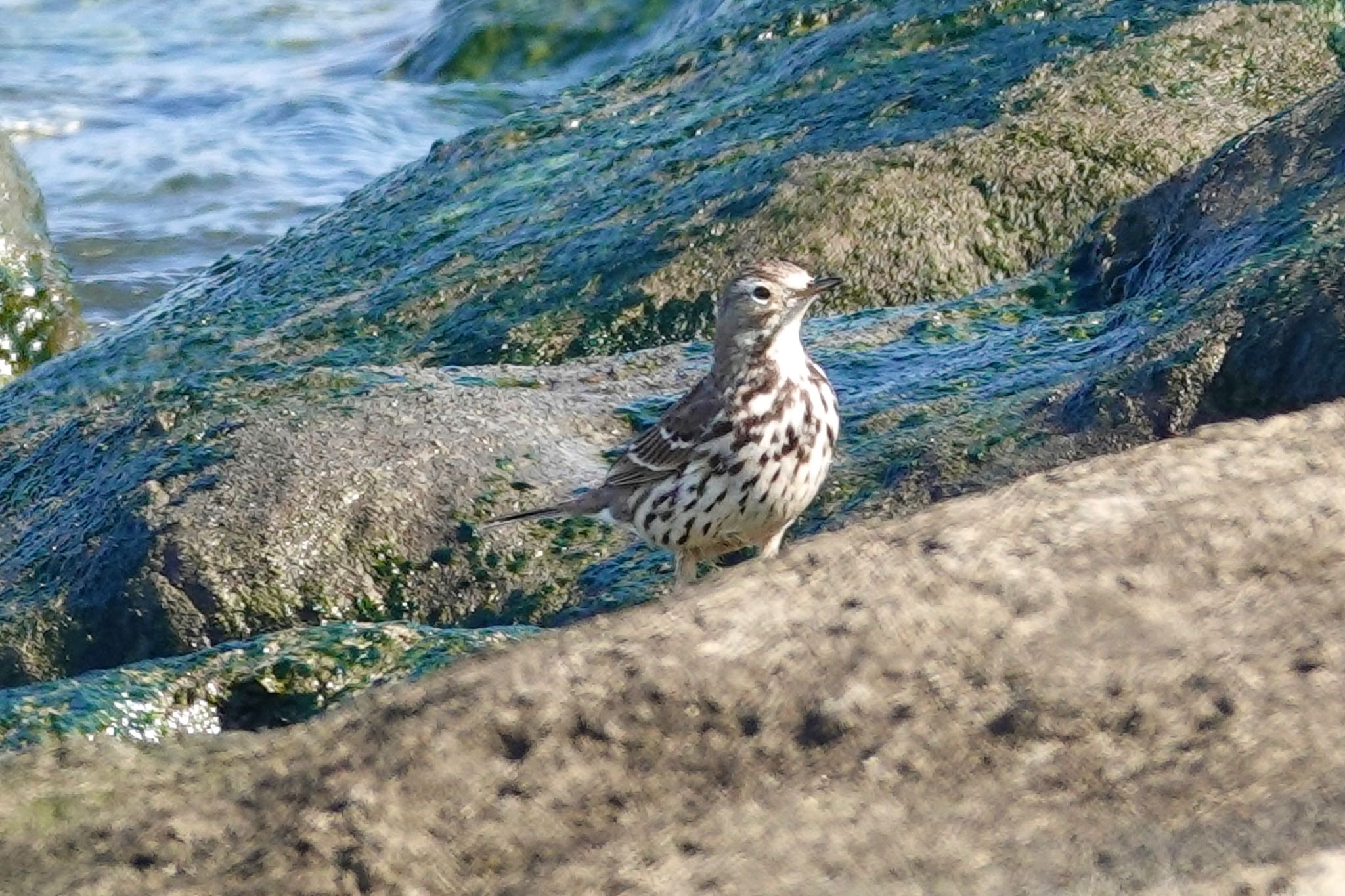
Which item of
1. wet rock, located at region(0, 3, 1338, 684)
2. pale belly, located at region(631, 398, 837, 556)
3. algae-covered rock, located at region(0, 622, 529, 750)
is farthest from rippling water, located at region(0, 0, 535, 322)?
algae-covered rock, located at region(0, 622, 529, 750)

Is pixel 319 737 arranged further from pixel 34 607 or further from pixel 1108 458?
pixel 34 607

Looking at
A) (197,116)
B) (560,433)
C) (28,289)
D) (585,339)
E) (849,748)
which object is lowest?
(197,116)

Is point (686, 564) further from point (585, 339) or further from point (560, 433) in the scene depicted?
point (585, 339)

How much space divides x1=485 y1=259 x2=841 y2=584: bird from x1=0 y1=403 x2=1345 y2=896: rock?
296cm

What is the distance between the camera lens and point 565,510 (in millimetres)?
7309

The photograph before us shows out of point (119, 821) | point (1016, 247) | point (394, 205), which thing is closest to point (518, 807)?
point (119, 821)

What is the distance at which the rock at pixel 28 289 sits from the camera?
42.7 ft

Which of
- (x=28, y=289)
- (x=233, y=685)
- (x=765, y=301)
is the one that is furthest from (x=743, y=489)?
(x=28, y=289)

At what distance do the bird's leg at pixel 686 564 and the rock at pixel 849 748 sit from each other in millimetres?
3289

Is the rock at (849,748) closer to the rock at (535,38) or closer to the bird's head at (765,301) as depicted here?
the bird's head at (765,301)

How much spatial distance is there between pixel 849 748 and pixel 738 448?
137 inches

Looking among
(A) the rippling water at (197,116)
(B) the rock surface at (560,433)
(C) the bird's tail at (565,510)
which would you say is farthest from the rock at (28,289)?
(C) the bird's tail at (565,510)

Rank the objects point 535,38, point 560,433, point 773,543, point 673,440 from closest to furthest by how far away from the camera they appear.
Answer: point 773,543 → point 673,440 → point 560,433 → point 535,38

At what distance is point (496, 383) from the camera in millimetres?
8344
